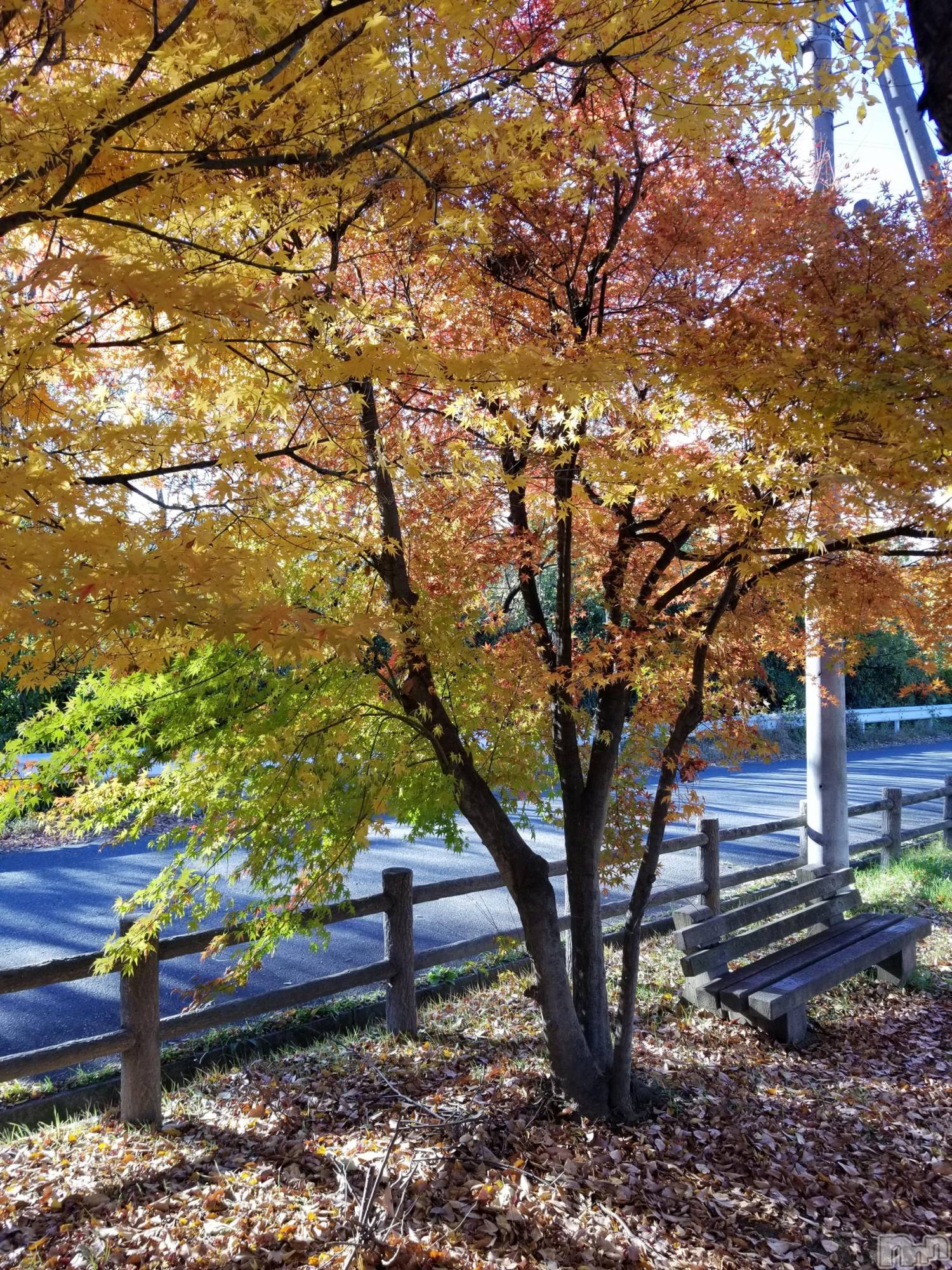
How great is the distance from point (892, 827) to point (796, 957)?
5072mm

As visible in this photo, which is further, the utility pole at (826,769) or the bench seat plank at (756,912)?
the utility pole at (826,769)

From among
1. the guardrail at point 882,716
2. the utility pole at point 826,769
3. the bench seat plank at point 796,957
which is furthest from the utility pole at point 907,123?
the guardrail at point 882,716

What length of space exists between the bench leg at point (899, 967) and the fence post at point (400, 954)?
3700mm

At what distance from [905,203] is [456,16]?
2472mm

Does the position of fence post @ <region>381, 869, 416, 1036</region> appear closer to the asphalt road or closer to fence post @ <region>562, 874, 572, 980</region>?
fence post @ <region>562, 874, 572, 980</region>

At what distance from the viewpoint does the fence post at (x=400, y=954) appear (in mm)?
5883

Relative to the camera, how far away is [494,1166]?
4141 mm

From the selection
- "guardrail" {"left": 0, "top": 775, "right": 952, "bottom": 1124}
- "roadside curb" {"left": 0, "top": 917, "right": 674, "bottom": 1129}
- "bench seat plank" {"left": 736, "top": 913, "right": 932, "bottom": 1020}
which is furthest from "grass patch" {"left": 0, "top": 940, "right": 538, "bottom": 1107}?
"bench seat plank" {"left": 736, "top": 913, "right": 932, "bottom": 1020}

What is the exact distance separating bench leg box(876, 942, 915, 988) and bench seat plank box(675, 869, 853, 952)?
2.34 feet

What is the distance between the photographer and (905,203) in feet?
13.8

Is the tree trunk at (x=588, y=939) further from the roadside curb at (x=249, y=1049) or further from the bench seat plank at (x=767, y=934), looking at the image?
the bench seat plank at (x=767, y=934)

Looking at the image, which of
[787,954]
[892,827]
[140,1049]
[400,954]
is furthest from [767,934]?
[892,827]

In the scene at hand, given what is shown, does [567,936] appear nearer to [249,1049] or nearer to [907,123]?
[249,1049]

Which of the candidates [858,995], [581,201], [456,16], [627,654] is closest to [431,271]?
[581,201]
